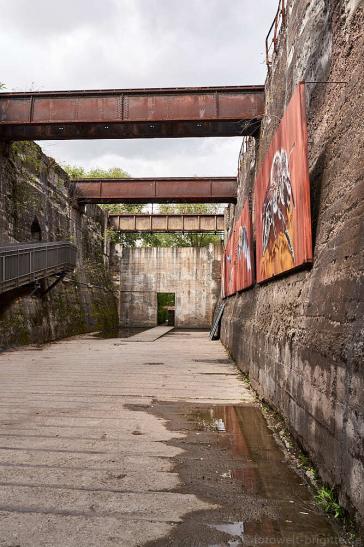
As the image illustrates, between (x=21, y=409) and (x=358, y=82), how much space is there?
4.48 meters

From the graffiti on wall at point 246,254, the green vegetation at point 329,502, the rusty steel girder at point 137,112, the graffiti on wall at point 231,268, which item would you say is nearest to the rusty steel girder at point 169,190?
the graffiti on wall at point 231,268

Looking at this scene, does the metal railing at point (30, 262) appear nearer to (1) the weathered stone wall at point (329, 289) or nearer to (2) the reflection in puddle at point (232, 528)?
(1) the weathered stone wall at point (329, 289)

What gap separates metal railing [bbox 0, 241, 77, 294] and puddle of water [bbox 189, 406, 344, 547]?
7.38 m

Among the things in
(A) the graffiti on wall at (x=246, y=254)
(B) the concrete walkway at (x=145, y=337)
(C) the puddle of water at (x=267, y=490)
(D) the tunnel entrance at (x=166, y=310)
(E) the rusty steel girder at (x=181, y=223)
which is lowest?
(B) the concrete walkway at (x=145, y=337)

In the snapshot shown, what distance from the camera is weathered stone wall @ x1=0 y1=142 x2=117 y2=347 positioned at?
1225cm

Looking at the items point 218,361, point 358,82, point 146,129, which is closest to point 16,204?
point 146,129

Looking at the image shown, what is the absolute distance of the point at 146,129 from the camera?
37.0 ft

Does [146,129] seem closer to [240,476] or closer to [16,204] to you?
[16,204]

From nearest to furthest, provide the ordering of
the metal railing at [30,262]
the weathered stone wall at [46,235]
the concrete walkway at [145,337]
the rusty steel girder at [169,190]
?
1. the metal railing at [30,262]
2. the weathered stone wall at [46,235]
3. the concrete walkway at [145,337]
4. the rusty steel girder at [169,190]

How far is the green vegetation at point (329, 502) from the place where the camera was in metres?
2.26

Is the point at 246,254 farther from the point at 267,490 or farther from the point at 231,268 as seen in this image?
the point at 267,490

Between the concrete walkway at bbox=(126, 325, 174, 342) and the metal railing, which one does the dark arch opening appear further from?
the concrete walkway at bbox=(126, 325, 174, 342)

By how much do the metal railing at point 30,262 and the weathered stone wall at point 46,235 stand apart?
1.99 feet

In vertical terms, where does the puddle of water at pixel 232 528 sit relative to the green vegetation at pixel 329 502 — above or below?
below
